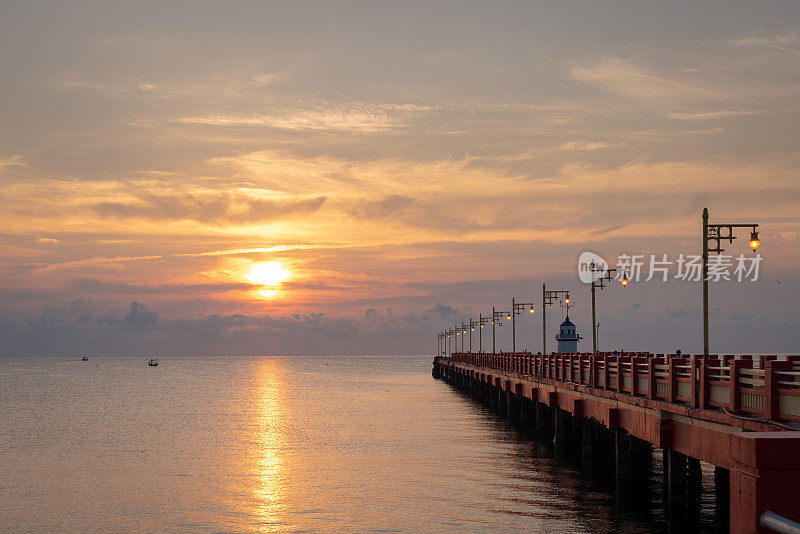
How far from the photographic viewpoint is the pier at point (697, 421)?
461 centimetres

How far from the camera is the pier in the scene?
4605 mm

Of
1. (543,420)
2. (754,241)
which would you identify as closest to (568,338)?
(543,420)

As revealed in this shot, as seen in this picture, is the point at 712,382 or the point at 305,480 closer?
the point at 712,382

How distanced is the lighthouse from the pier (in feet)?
170

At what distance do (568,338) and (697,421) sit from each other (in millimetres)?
79269

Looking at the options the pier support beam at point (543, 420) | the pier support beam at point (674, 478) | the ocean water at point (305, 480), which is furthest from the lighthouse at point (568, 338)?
the pier support beam at point (674, 478)

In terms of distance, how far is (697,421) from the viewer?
20359 millimetres

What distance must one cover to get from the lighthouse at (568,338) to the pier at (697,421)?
51.8 m

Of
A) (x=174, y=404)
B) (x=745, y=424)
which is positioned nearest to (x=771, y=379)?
(x=745, y=424)

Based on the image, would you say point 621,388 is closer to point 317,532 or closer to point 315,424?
point 317,532

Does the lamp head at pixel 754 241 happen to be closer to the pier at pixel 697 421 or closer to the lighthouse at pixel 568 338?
the pier at pixel 697 421

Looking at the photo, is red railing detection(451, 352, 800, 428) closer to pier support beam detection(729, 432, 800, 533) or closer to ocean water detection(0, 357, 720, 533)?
ocean water detection(0, 357, 720, 533)

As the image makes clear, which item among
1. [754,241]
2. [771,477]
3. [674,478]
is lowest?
[674,478]

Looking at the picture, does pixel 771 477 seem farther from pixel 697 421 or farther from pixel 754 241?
pixel 754 241
